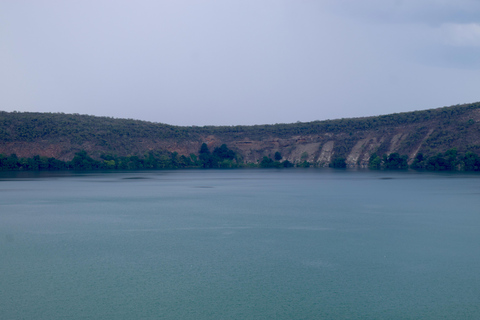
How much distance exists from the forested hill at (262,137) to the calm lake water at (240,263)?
43.9m

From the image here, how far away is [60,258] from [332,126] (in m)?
67.0

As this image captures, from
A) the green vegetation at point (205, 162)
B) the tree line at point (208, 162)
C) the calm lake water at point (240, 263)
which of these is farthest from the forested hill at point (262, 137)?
the calm lake water at point (240, 263)

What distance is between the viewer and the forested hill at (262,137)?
183 ft

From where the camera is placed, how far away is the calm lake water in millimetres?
6086

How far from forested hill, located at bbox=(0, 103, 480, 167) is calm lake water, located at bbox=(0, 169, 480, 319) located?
4388 cm

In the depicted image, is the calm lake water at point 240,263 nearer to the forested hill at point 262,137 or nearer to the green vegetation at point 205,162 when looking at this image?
the green vegetation at point 205,162

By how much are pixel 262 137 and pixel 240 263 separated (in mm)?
66412

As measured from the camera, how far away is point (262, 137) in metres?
74.3

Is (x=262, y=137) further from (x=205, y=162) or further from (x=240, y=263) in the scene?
(x=240, y=263)

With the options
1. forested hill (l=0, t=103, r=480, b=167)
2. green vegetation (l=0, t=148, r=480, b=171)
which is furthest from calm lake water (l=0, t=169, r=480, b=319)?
forested hill (l=0, t=103, r=480, b=167)

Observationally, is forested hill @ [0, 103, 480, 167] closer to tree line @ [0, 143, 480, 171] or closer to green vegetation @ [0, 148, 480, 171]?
tree line @ [0, 143, 480, 171]

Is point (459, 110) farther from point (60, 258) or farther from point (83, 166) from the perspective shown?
point (60, 258)

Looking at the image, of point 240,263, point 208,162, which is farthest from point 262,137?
point 240,263

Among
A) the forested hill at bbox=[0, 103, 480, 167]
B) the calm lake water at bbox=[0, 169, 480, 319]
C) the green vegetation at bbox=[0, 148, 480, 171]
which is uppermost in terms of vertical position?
the forested hill at bbox=[0, 103, 480, 167]
